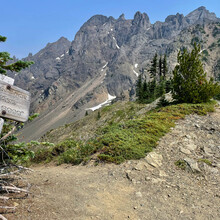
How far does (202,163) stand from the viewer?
8914mm

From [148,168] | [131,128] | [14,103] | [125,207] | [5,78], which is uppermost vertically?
[5,78]

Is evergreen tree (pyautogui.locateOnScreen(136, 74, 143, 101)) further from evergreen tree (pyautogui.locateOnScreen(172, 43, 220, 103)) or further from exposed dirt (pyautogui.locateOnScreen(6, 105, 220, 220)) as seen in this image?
exposed dirt (pyautogui.locateOnScreen(6, 105, 220, 220))

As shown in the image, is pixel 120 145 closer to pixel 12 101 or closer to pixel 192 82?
pixel 12 101

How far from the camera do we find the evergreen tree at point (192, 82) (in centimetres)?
1908

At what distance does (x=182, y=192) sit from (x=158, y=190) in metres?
0.93

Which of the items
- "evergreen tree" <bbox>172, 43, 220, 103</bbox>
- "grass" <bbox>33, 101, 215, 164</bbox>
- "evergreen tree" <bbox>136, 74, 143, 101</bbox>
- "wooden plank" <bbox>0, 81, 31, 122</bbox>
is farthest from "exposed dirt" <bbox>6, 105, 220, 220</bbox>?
"evergreen tree" <bbox>136, 74, 143, 101</bbox>

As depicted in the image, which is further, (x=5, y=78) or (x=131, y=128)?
(x=131, y=128)

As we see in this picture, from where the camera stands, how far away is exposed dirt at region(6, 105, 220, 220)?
5.39 m

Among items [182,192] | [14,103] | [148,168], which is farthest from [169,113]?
[14,103]

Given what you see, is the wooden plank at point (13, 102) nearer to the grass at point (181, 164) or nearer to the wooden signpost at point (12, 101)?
the wooden signpost at point (12, 101)

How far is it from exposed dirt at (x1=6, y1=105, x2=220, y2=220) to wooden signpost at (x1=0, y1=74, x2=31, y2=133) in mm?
Result: 2755

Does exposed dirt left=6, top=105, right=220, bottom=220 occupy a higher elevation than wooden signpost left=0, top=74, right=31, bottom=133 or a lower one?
lower

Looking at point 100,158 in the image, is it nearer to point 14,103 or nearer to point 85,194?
point 85,194

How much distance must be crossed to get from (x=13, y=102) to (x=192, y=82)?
19.8 metres
